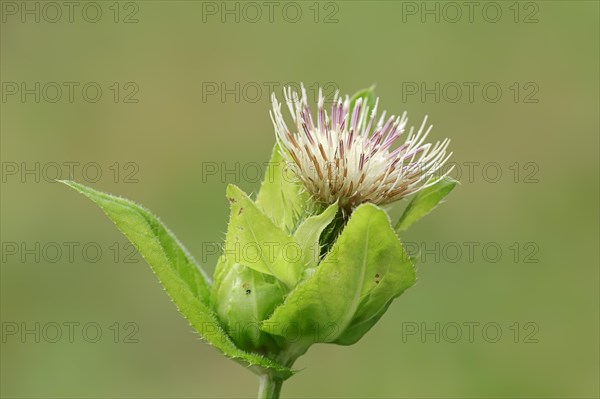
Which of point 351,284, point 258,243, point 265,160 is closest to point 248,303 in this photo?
point 258,243

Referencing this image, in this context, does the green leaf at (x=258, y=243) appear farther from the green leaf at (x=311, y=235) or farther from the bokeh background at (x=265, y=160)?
the bokeh background at (x=265, y=160)

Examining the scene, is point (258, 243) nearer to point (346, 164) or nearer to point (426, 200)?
point (346, 164)

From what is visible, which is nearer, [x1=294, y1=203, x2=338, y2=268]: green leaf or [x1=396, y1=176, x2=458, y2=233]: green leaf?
[x1=294, y1=203, x2=338, y2=268]: green leaf

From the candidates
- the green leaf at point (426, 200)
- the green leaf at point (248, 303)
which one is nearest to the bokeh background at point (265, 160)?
the green leaf at point (426, 200)

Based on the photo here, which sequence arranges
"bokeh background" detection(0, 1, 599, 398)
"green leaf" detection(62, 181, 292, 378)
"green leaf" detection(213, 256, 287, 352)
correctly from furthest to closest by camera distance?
"bokeh background" detection(0, 1, 599, 398) → "green leaf" detection(213, 256, 287, 352) → "green leaf" detection(62, 181, 292, 378)

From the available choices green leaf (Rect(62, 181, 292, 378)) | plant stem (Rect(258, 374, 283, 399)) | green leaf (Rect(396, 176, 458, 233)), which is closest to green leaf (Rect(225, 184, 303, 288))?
green leaf (Rect(62, 181, 292, 378))

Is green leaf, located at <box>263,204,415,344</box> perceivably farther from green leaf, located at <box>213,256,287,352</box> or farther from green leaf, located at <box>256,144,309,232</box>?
green leaf, located at <box>256,144,309,232</box>

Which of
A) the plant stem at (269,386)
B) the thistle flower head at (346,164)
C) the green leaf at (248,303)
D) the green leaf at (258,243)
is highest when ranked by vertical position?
the thistle flower head at (346,164)

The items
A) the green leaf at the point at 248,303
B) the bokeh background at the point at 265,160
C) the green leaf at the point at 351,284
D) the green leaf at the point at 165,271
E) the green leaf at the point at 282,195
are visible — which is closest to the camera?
the green leaf at the point at 351,284

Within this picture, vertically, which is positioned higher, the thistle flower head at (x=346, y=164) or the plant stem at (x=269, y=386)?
the thistle flower head at (x=346, y=164)
